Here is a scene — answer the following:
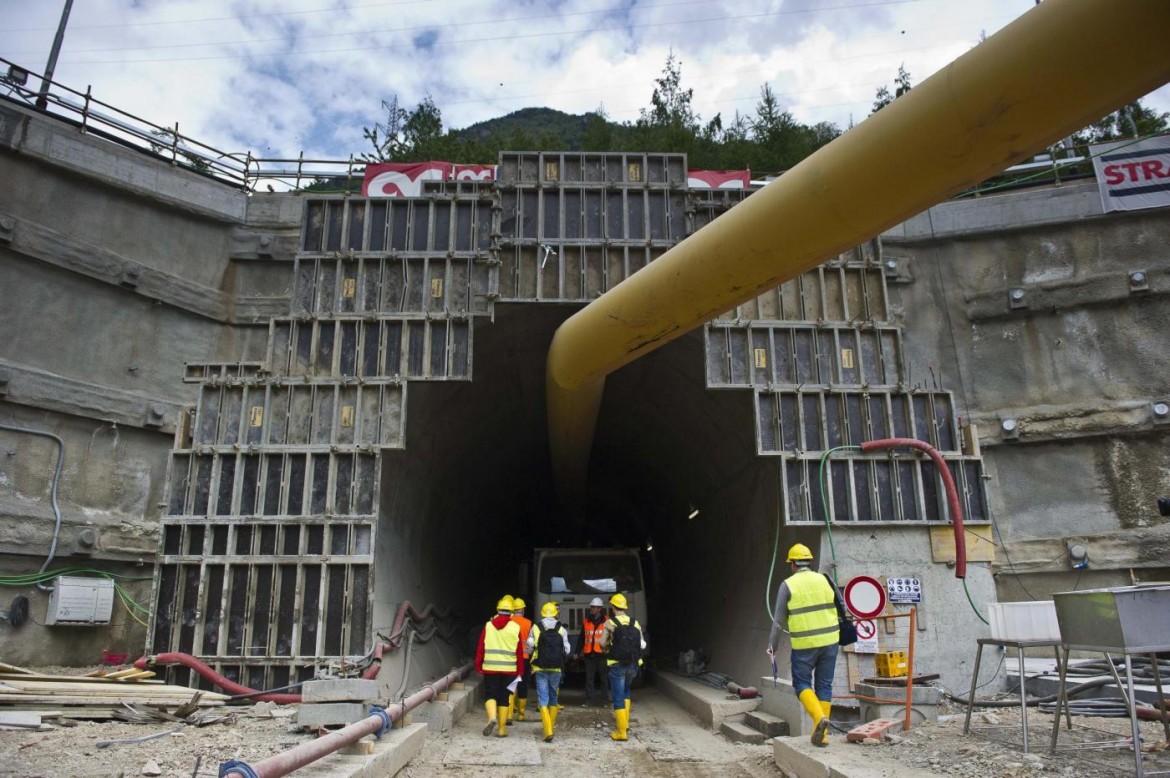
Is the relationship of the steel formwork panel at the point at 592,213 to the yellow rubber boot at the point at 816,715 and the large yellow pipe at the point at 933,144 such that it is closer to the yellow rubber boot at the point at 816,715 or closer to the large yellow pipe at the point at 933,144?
the large yellow pipe at the point at 933,144

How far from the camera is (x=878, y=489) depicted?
12.1m

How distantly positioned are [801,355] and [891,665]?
5241 mm

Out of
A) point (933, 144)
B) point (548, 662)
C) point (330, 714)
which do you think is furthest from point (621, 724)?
point (933, 144)

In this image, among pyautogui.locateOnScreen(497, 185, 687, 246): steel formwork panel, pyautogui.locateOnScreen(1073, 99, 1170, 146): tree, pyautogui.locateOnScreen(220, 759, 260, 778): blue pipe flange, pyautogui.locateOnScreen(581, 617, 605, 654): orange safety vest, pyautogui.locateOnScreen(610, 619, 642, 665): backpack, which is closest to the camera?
pyautogui.locateOnScreen(220, 759, 260, 778): blue pipe flange

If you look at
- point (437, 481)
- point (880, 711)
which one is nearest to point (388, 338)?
point (437, 481)

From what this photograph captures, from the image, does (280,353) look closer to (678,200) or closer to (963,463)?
(678,200)

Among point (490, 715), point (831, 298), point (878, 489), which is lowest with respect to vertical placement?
point (490, 715)

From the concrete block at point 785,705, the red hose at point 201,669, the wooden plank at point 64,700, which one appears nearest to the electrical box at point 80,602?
the red hose at point 201,669

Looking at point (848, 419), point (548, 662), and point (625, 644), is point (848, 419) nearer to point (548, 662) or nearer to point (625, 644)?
point (625, 644)

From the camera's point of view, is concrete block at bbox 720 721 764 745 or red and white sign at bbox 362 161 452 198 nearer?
concrete block at bbox 720 721 764 745

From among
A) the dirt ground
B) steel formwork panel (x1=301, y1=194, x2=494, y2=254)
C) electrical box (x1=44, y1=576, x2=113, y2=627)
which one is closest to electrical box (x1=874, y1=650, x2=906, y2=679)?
the dirt ground

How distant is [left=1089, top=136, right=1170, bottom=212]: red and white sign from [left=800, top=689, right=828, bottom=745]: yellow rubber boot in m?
15.5

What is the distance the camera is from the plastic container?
6.91 m

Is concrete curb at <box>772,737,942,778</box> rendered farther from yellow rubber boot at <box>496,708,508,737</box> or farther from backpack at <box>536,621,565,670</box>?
yellow rubber boot at <box>496,708,508,737</box>
